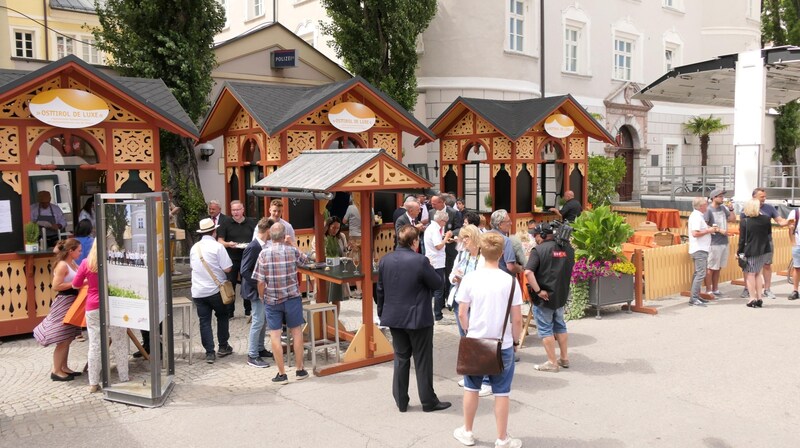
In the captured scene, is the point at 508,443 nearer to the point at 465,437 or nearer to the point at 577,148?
the point at 465,437

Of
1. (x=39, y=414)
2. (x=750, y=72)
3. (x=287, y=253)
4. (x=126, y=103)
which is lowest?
(x=39, y=414)

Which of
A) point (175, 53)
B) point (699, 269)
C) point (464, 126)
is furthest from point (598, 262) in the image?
point (175, 53)

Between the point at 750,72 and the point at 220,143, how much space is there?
12.4m

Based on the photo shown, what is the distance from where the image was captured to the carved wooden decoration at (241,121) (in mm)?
13046

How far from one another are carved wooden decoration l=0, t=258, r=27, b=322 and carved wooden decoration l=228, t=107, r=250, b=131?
4.77m

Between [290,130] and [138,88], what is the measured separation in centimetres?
256

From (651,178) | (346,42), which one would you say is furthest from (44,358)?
(651,178)

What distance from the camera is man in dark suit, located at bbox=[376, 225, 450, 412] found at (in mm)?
6441

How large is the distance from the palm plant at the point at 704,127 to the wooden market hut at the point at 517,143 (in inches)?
653

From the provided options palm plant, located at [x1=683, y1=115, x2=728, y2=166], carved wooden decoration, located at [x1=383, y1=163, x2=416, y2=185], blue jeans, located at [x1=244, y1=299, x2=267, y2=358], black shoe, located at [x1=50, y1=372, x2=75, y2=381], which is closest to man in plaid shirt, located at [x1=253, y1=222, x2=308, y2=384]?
blue jeans, located at [x1=244, y1=299, x2=267, y2=358]

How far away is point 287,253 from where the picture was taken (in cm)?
748

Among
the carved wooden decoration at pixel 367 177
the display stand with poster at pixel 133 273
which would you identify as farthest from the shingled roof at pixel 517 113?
the display stand with poster at pixel 133 273

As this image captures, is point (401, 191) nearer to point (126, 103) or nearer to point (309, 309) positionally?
point (309, 309)

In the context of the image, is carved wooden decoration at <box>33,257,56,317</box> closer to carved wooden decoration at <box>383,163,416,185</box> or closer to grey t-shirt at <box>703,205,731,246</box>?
carved wooden decoration at <box>383,163,416,185</box>
